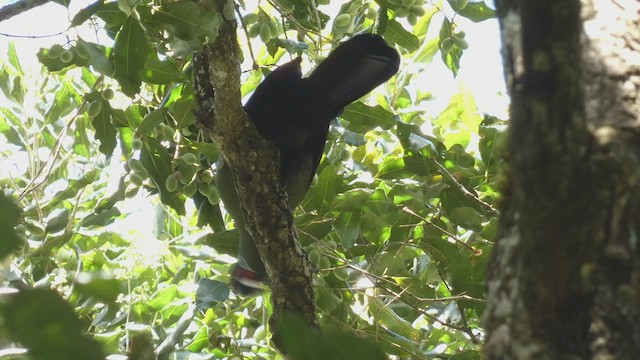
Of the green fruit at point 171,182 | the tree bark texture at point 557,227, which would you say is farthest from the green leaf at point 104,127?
the tree bark texture at point 557,227

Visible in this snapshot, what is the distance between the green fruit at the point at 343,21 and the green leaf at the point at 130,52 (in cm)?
67

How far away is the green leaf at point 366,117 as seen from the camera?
2289mm

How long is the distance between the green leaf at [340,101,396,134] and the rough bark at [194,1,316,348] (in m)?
0.49

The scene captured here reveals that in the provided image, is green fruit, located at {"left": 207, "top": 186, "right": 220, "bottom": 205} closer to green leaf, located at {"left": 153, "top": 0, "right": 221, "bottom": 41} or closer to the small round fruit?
green leaf, located at {"left": 153, "top": 0, "right": 221, "bottom": 41}

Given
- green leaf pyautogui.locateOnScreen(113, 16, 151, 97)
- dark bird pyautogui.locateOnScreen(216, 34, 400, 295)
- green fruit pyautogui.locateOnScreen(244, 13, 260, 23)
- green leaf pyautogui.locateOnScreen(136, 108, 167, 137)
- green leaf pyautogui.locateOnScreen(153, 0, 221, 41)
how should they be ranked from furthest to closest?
dark bird pyautogui.locateOnScreen(216, 34, 400, 295) → green fruit pyautogui.locateOnScreen(244, 13, 260, 23) → green leaf pyautogui.locateOnScreen(136, 108, 167, 137) → green leaf pyautogui.locateOnScreen(113, 16, 151, 97) → green leaf pyautogui.locateOnScreen(153, 0, 221, 41)

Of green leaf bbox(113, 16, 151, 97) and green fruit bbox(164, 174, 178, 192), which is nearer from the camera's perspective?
green leaf bbox(113, 16, 151, 97)

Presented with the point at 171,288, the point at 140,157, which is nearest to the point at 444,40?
the point at 140,157

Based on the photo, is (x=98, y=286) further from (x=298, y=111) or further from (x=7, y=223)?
(x=298, y=111)

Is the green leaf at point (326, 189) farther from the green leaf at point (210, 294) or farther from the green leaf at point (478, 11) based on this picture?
the green leaf at point (478, 11)

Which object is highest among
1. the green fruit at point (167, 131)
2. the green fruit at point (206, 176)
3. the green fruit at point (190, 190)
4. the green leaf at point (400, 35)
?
the green leaf at point (400, 35)

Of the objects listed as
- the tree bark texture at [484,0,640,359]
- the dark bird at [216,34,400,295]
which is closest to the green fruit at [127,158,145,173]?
the dark bird at [216,34,400,295]

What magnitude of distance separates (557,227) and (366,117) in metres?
1.55

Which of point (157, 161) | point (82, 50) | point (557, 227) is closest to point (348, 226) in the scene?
point (157, 161)

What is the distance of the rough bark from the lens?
73.5 inches
